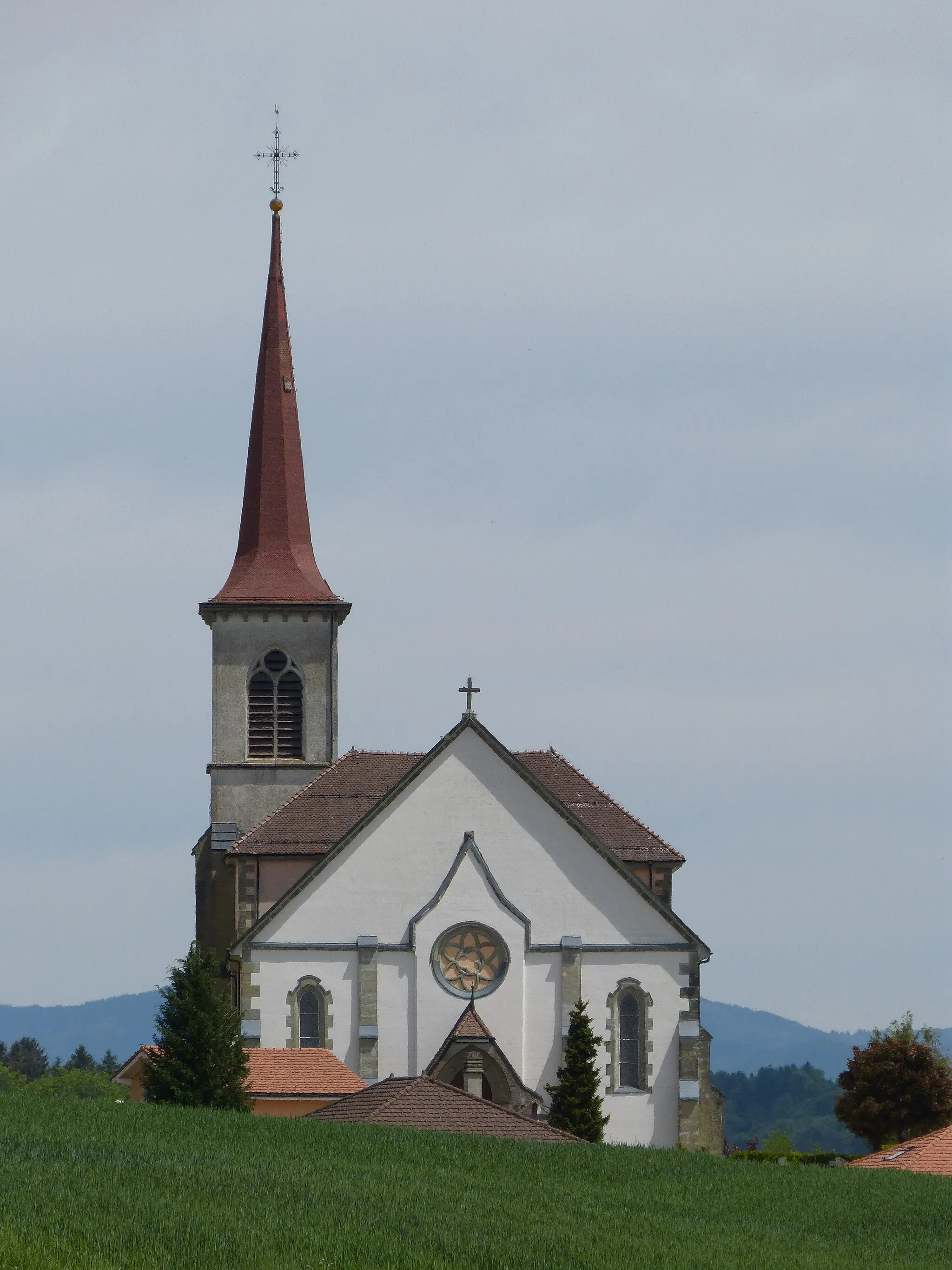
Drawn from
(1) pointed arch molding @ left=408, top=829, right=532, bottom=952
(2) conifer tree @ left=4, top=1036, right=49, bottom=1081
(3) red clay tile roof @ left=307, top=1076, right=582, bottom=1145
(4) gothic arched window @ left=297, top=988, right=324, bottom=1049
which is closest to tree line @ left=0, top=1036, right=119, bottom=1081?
(2) conifer tree @ left=4, top=1036, right=49, bottom=1081

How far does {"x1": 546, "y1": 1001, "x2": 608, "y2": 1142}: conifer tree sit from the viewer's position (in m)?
45.3

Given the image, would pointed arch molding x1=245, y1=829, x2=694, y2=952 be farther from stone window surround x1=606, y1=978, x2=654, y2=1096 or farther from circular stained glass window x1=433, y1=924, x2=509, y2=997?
stone window surround x1=606, y1=978, x2=654, y2=1096

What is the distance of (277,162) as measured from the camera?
66875 mm

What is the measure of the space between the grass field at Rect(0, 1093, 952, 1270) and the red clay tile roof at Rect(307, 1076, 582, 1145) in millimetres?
2180

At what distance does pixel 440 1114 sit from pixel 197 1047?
5532 millimetres

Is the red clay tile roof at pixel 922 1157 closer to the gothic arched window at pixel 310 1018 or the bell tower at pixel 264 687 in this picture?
the gothic arched window at pixel 310 1018

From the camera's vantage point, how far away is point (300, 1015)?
47.4 metres

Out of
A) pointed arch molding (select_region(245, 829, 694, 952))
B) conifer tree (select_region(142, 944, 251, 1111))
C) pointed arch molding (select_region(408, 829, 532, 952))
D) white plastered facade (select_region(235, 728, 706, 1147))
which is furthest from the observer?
pointed arch molding (select_region(408, 829, 532, 952))

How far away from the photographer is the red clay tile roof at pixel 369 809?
2026 inches

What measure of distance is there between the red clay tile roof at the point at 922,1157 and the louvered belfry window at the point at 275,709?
Answer: 2155 cm

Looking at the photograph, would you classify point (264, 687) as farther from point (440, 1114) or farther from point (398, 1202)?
point (398, 1202)

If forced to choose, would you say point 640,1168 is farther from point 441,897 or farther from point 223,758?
point 223,758

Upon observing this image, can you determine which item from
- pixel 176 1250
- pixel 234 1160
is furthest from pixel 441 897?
pixel 176 1250

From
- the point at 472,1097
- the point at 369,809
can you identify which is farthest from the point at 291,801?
the point at 472,1097
